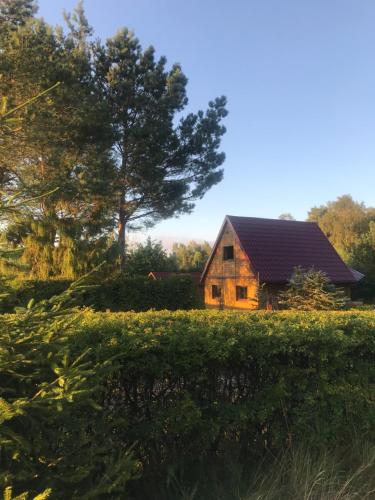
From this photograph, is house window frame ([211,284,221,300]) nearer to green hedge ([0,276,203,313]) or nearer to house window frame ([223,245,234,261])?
house window frame ([223,245,234,261])

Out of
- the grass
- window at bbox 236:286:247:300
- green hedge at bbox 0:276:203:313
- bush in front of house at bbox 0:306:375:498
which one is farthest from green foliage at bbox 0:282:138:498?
A: window at bbox 236:286:247:300

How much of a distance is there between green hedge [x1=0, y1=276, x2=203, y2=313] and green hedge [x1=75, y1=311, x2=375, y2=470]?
10968mm

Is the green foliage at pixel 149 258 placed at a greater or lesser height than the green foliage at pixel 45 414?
greater

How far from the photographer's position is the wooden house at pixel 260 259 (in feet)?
83.4

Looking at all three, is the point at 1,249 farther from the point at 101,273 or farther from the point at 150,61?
the point at 150,61

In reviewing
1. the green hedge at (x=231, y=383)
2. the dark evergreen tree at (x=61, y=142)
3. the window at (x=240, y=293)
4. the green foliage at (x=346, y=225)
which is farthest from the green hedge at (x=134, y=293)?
the green foliage at (x=346, y=225)

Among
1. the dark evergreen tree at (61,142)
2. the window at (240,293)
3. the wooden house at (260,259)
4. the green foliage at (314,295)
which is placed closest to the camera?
the green foliage at (314,295)

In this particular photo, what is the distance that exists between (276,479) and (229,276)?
24.7 meters

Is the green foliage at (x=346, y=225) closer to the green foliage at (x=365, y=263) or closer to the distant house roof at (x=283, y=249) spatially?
the green foliage at (x=365, y=263)

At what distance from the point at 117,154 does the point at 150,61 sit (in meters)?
4.73

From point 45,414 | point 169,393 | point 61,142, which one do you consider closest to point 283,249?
point 61,142

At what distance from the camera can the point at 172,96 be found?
65.4 ft

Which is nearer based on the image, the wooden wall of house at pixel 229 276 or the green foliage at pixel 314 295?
the green foliage at pixel 314 295

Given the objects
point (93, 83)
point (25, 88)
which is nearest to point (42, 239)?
point (25, 88)
